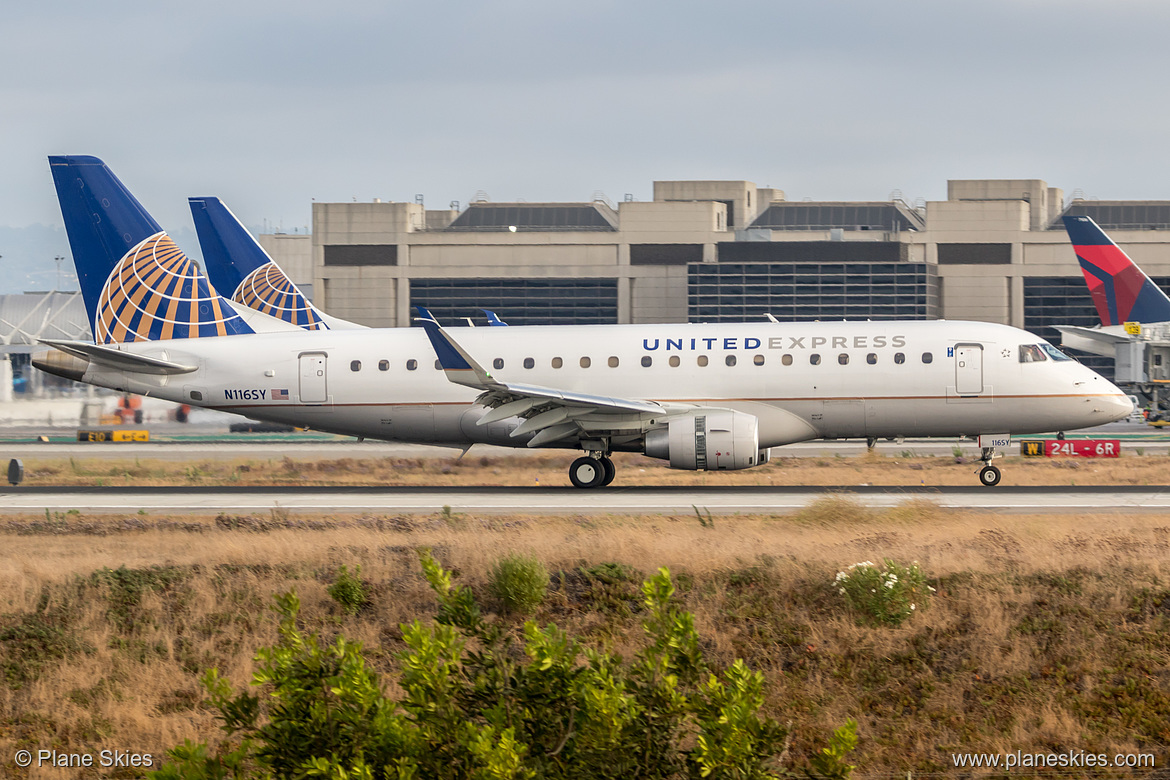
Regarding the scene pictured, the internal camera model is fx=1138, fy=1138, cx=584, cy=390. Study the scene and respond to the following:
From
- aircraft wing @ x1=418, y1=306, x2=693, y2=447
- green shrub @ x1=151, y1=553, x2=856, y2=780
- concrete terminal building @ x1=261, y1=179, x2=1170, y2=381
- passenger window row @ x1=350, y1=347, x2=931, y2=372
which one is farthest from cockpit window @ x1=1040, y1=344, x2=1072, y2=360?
concrete terminal building @ x1=261, y1=179, x2=1170, y2=381

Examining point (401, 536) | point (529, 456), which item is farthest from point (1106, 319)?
point (401, 536)

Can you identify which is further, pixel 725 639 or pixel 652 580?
pixel 725 639

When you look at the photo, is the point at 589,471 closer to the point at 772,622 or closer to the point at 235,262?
the point at 772,622

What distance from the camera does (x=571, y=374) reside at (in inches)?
1144

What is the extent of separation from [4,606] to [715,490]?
56.3 feet

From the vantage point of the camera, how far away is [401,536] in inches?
792

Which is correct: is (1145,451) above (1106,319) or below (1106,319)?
below

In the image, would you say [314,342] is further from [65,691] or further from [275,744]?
[275,744]

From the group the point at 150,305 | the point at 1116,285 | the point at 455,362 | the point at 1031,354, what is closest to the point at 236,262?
the point at 150,305

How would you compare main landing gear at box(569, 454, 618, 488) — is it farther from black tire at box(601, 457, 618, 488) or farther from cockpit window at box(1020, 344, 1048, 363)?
cockpit window at box(1020, 344, 1048, 363)

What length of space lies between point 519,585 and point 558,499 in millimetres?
11168

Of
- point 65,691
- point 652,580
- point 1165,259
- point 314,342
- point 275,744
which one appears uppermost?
point 1165,259

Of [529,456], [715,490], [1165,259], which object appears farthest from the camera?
[1165,259]

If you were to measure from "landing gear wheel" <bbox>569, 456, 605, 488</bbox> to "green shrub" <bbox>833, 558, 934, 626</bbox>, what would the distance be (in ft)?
44.3
